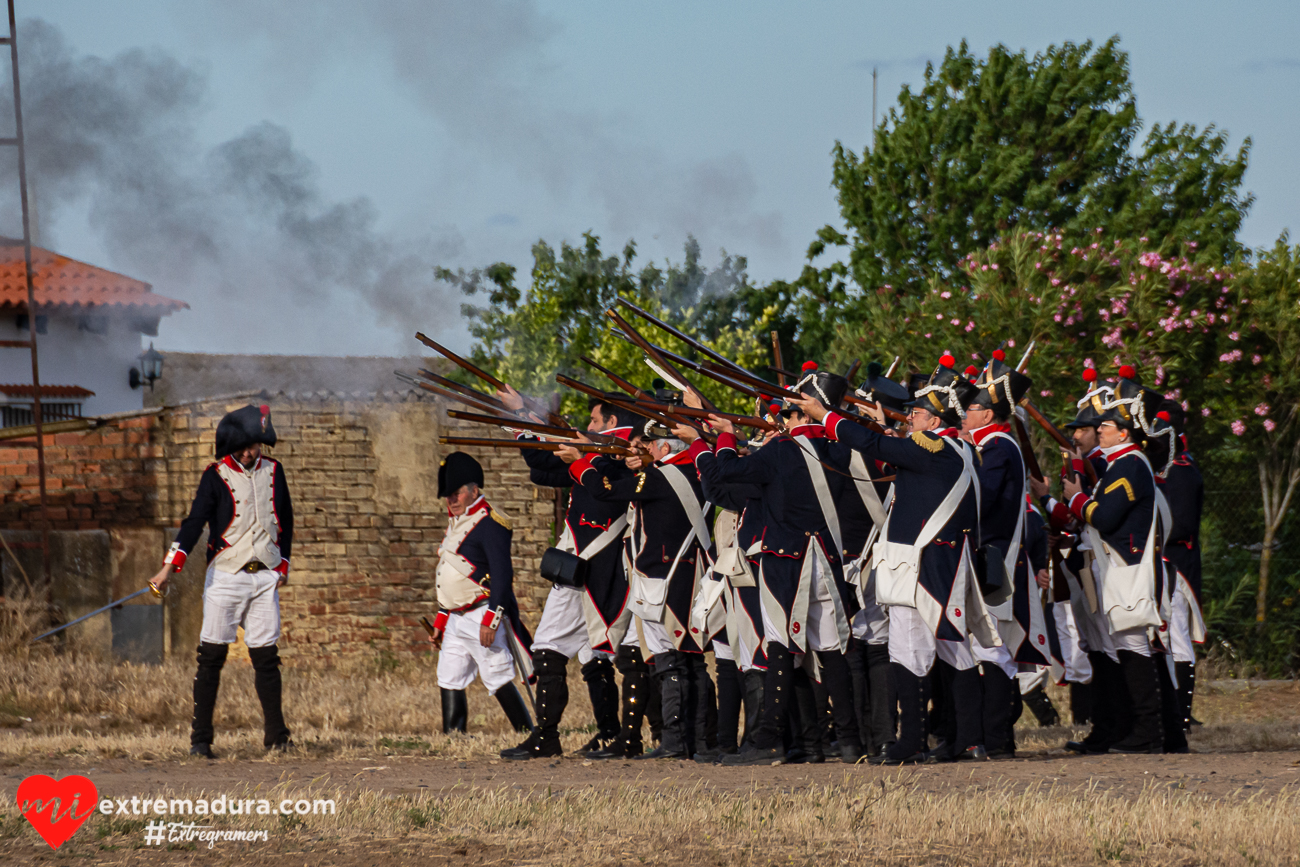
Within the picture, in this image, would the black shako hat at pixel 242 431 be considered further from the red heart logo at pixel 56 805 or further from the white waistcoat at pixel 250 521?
the red heart logo at pixel 56 805

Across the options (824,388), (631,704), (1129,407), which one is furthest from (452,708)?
(1129,407)

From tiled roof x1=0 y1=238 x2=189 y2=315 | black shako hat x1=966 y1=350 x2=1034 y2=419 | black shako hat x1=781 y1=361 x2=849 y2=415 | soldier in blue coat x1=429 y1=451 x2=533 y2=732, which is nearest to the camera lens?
black shako hat x1=781 y1=361 x2=849 y2=415

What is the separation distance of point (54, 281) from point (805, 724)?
8.33 meters

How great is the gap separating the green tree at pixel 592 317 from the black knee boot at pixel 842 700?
7989mm

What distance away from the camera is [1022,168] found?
22641mm

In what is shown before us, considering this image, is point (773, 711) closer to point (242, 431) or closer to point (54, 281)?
point (242, 431)

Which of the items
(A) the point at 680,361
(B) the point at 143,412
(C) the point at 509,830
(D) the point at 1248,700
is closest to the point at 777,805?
(C) the point at 509,830

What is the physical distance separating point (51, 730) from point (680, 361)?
4.86 m

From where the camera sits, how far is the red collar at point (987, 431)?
7.84 m

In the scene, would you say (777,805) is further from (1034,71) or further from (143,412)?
(1034,71)

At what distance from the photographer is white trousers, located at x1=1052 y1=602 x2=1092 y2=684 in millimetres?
9328

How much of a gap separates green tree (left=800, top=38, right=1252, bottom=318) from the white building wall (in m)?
12.0

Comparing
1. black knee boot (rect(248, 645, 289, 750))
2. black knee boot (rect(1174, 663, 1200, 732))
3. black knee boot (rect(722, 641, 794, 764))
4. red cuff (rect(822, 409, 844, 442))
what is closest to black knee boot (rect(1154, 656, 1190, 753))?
black knee boot (rect(1174, 663, 1200, 732))

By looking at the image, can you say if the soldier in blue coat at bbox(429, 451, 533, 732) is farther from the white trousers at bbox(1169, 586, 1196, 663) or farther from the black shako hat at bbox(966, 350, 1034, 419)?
the white trousers at bbox(1169, 586, 1196, 663)
